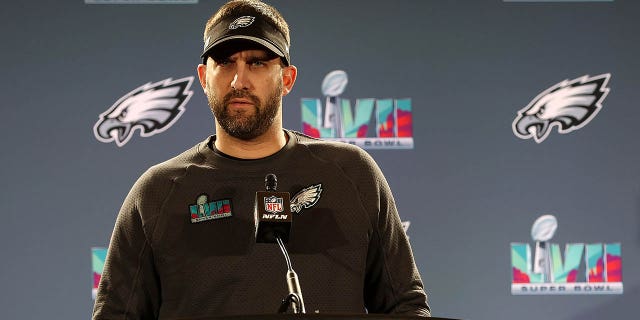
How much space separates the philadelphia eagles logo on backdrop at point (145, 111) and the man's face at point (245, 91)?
147 centimetres

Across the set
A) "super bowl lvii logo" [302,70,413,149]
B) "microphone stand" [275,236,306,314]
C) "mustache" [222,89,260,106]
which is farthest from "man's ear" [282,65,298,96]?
"super bowl lvii logo" [302,70,413,149]

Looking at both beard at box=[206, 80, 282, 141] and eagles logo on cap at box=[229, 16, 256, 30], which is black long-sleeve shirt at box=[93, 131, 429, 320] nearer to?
beard at box=[206, 80, 282, 141]

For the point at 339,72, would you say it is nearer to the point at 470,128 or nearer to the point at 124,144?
the point at 470,128

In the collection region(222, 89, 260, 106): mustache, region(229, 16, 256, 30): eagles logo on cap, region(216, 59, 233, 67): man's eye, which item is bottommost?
region(222, 89, 260, 106): mustache

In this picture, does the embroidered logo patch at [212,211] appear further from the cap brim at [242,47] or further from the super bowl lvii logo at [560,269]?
the super bowl lvii logo at [560,269]

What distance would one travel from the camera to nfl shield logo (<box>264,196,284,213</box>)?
1.44 m

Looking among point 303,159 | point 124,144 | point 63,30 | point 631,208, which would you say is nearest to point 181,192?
point 303,159

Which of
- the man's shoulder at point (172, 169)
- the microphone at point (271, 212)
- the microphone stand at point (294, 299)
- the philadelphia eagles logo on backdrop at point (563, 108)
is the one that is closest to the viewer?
the microphone stand at point (294, 299)

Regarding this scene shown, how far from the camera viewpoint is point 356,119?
10.6 ft

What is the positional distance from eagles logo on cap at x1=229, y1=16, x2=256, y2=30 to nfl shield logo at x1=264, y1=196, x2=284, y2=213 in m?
0.46

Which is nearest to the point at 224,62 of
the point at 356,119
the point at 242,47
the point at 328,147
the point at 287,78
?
the point at 242,47

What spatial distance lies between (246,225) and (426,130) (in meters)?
1.62

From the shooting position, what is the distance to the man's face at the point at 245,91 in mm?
1740

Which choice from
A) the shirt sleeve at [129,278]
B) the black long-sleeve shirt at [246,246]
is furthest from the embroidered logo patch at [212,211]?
the shirt sleeve at [129,278]
